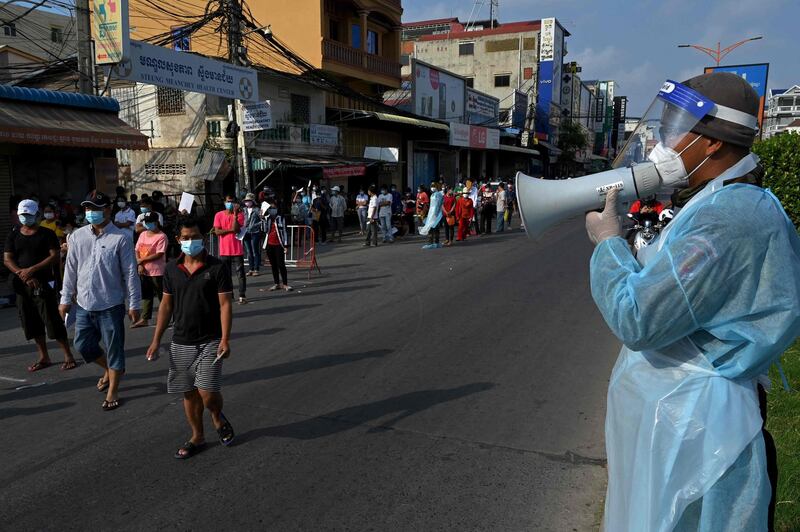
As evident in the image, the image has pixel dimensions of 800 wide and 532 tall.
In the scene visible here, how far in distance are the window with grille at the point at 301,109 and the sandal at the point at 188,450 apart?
59.3 ft

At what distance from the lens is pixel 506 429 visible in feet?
14.7

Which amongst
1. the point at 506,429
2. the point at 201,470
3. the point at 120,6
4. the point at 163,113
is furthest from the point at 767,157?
the point at 163,113

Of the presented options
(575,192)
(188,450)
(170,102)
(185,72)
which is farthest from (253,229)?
(575,192)

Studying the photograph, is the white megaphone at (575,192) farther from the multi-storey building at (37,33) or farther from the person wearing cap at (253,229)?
the multi-storey building at (37,33)

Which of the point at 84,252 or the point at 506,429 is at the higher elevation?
the point at 84,252

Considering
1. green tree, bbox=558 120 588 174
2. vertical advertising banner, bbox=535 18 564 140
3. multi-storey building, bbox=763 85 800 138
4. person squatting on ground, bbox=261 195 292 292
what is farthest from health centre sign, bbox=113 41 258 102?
multi-storey building, bbox=763 85 800 138

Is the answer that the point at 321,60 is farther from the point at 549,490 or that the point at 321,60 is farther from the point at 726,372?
the point at 726,372

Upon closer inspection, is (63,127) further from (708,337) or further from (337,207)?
(708,337)

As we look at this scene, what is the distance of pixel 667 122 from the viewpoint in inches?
69.6

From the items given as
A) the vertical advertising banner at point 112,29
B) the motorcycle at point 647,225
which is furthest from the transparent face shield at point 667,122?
the vertical advertising banner at point 112,29

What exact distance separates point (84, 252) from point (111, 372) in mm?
1114

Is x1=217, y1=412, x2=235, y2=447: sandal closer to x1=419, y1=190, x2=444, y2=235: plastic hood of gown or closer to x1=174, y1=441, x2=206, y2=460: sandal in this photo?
x1=174, y1=441, x2=206, y2=460: sandal

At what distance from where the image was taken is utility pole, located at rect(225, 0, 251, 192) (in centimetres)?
1483

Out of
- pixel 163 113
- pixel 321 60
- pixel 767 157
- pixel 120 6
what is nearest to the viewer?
pixel 767 157
